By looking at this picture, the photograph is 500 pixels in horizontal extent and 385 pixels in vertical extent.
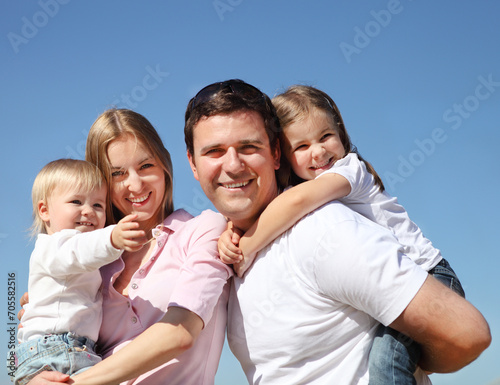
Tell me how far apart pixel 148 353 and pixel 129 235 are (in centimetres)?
73

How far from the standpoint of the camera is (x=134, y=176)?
3.85 m

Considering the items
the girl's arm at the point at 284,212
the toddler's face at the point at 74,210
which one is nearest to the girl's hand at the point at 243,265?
the girl's arm at the point at 284,212

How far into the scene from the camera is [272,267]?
3232 mm

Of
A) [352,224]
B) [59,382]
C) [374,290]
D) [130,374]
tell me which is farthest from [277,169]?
[59,382]

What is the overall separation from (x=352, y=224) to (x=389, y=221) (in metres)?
0.87

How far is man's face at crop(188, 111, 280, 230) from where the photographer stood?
3.49 m

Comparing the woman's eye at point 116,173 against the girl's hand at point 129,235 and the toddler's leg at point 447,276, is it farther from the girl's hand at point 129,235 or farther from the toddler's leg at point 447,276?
the toddler's leg at point 447,276

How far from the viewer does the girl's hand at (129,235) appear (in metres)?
2.77

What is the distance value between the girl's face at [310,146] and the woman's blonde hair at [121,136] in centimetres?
93

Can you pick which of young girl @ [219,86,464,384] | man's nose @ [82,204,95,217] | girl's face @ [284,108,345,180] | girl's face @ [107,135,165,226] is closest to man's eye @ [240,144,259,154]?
young girl @ [219,86,464,384]

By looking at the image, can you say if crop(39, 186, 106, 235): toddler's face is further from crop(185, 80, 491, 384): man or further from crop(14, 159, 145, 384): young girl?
crop(185, 80, 491, 384): man

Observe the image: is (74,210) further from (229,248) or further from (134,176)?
(229,248)

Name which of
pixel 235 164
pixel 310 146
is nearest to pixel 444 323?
pixel 235 164

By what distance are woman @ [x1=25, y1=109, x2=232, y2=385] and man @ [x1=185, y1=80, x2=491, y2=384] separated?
224 mm
